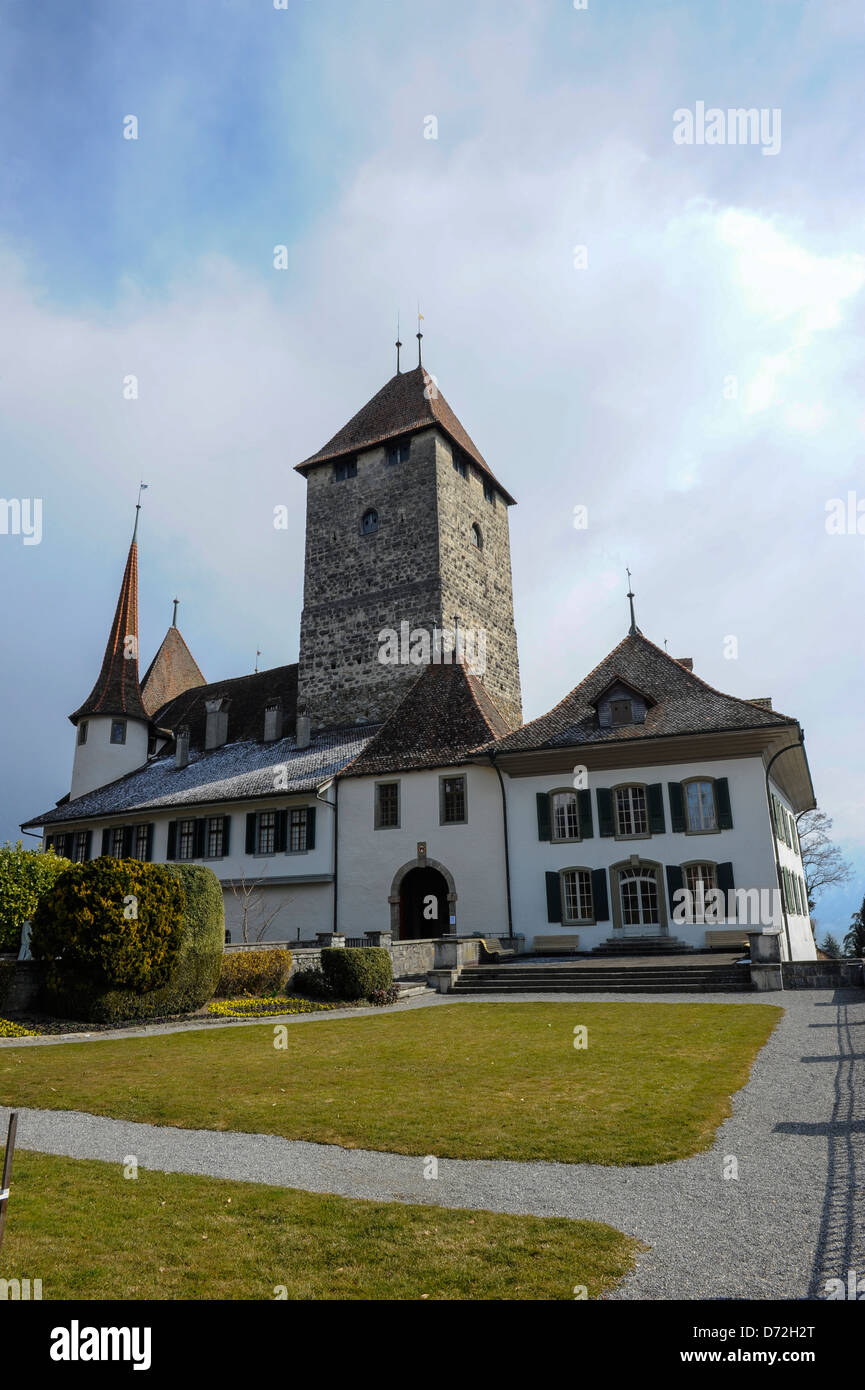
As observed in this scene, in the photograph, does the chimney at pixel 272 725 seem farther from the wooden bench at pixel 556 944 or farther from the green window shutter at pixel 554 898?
the wooden bench at pixel 556 944

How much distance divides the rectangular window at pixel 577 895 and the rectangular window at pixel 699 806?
3248 millimetres

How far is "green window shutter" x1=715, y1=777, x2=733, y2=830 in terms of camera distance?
2355 cm

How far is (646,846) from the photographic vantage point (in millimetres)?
24250

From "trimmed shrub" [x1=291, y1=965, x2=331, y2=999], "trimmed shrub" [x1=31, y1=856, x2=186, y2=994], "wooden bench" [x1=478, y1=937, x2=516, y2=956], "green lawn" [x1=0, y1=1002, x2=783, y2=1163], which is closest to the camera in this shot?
"green lawn" [x1=0, y1=1002, x2=783, y2=1163]

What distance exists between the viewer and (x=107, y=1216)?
209 inches

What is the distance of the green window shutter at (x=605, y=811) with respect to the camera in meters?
24.8

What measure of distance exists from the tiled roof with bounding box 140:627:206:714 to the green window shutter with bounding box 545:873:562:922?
26.4 meters

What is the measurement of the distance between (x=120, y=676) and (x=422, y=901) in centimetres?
1871

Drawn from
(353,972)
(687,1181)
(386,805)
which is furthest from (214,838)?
(687,1181)

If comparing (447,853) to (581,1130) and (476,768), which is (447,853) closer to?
(476,768)

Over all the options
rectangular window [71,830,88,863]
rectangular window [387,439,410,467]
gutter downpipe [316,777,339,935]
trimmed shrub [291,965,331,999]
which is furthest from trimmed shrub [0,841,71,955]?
rectangular window [387,439,410,467]

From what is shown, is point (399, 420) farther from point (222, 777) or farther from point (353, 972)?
point (353, 972)

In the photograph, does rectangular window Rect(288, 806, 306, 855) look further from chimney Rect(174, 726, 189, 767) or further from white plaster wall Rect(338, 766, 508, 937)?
chimney Rect(174, 726, 189, 767)
